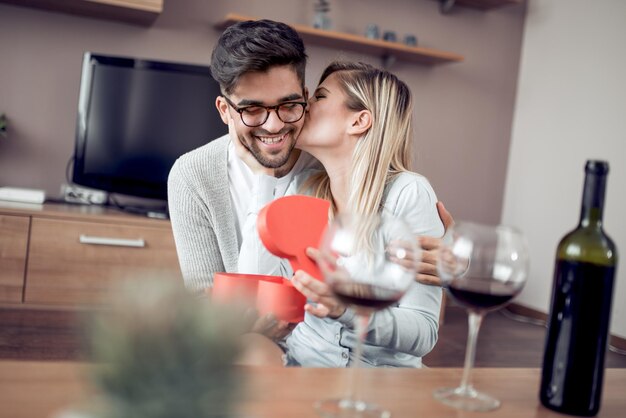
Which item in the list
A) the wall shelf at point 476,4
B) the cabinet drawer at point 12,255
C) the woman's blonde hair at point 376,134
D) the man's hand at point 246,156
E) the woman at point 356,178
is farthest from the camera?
the wall shelf at point 476,4

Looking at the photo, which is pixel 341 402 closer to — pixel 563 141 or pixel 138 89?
pixel 138 89

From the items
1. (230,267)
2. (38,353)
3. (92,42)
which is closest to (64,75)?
(92,42)

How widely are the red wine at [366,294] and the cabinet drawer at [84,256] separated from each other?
2283 mm

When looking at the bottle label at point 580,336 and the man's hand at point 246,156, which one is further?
the man's hand at point 246,156

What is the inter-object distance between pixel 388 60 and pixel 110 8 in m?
1.67

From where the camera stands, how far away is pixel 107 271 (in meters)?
3.05

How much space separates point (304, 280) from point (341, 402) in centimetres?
16

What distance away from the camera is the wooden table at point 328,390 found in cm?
71

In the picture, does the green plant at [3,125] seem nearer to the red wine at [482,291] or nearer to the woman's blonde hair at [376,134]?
the woman's blonde hair at [376,134]

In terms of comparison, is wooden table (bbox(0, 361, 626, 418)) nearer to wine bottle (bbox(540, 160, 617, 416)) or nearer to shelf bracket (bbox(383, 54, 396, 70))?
wine bottle (bbox(540, 160, 617, 416))

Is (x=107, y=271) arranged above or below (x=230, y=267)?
below

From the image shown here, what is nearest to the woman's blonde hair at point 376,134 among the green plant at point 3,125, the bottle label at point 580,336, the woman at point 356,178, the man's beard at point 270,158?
the woman at point 356,178

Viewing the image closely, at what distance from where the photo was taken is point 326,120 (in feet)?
5.62

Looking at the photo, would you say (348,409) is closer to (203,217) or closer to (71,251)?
(203,217)
